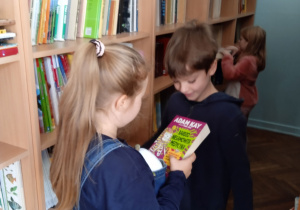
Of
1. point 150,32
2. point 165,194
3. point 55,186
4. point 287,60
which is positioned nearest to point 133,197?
point 165,194

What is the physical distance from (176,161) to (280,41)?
2.69 metres

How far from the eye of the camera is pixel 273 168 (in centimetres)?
281

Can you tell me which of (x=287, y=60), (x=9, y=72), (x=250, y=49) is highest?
(x=9, y=72)

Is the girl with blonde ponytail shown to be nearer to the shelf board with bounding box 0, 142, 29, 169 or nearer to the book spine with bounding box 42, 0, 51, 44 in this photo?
the shelf board with bounding box 0, 142, 29, 169

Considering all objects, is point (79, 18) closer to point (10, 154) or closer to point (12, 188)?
point (10, 154)

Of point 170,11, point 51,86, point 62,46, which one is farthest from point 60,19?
point 170,11

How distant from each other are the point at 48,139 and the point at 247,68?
1.75 meters

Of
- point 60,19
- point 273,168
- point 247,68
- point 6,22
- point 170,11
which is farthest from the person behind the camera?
point 273,168

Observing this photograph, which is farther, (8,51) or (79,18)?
(79,18)

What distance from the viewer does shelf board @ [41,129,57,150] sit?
3.83 ft

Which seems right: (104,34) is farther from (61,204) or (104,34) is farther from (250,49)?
(250,49)

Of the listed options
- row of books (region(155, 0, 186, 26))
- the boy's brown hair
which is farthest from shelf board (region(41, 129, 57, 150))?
row of books (region(155, 0, 186, 26))

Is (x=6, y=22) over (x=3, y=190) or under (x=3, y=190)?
over

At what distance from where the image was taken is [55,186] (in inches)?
38.5
